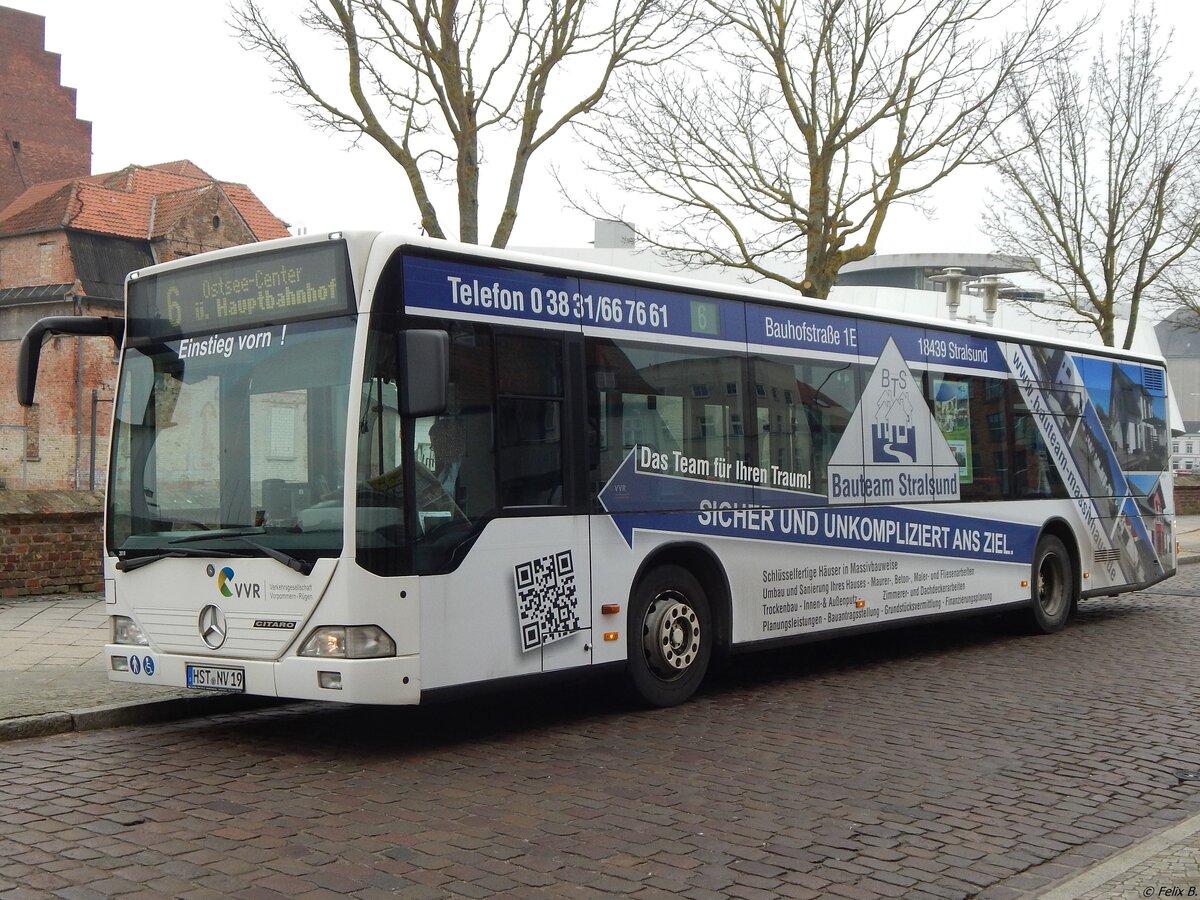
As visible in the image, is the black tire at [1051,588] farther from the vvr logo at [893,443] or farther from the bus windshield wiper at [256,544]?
the bus windshield wiper at [256,544]

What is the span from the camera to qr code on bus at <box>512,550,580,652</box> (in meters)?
8.34

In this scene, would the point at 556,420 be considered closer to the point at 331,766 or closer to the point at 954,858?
the point at 331,766

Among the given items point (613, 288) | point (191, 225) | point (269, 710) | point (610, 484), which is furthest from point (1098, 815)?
point (191, 225)

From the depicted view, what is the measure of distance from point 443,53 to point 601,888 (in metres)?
11.4

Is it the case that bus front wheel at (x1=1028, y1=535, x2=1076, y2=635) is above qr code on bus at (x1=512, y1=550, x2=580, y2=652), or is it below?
Result: below

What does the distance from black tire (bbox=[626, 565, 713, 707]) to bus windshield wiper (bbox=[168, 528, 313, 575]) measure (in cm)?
249

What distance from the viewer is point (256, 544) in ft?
25.6

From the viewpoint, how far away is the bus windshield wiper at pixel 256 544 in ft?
24.9

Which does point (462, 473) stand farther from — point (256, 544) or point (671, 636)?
point (671, 636)

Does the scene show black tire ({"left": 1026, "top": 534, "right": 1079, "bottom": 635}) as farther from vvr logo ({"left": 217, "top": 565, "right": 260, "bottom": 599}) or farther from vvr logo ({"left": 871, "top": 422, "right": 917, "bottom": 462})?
vvr logo ({"left": 217, "top": 565, "right": 260, "bottom": 599})

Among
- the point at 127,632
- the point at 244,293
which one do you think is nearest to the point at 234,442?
the point at 244,293

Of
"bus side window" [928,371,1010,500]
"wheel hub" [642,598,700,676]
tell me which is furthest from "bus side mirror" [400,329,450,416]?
"bus side window" [928,371,1010,500]

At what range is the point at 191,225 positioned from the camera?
53062mm

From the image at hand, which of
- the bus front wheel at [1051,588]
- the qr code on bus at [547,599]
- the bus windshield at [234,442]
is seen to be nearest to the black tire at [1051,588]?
the bus front wheel at [1051,588]
